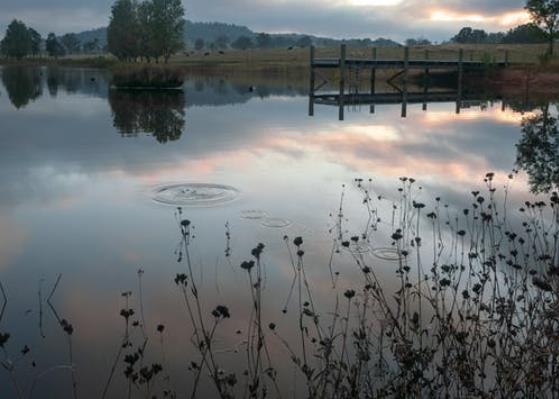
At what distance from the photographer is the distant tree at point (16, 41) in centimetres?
17162

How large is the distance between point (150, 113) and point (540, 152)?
22.5m

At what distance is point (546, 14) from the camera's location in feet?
222

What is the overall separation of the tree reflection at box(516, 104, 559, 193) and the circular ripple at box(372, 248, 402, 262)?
23.2 feet

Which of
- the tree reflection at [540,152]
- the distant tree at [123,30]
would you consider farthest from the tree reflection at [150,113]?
the distant tree at [123,30]

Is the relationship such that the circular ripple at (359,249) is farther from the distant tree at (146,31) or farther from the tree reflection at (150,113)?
the distant tree at (146,31)

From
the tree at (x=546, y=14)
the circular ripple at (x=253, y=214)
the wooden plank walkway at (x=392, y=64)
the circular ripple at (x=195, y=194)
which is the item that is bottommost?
the circular ripple at (x=253, y=214)

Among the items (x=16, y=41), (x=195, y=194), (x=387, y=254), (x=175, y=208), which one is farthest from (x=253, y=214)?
(x=16, y=41)

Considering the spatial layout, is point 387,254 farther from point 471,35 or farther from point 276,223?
point 471,35

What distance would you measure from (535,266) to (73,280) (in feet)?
23.5

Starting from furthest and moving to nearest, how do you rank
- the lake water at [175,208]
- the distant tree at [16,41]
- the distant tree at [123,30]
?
1. the distant tree at [16,41]
2. the distant tree at [123,30]
3. the lake water at [175,208]

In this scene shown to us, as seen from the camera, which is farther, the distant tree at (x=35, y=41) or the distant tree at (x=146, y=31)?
the distant tree at (x=35, y=41)

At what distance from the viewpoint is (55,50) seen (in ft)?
626

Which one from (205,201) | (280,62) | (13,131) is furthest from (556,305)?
(280,62)

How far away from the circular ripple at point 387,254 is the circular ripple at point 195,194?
494 cm
